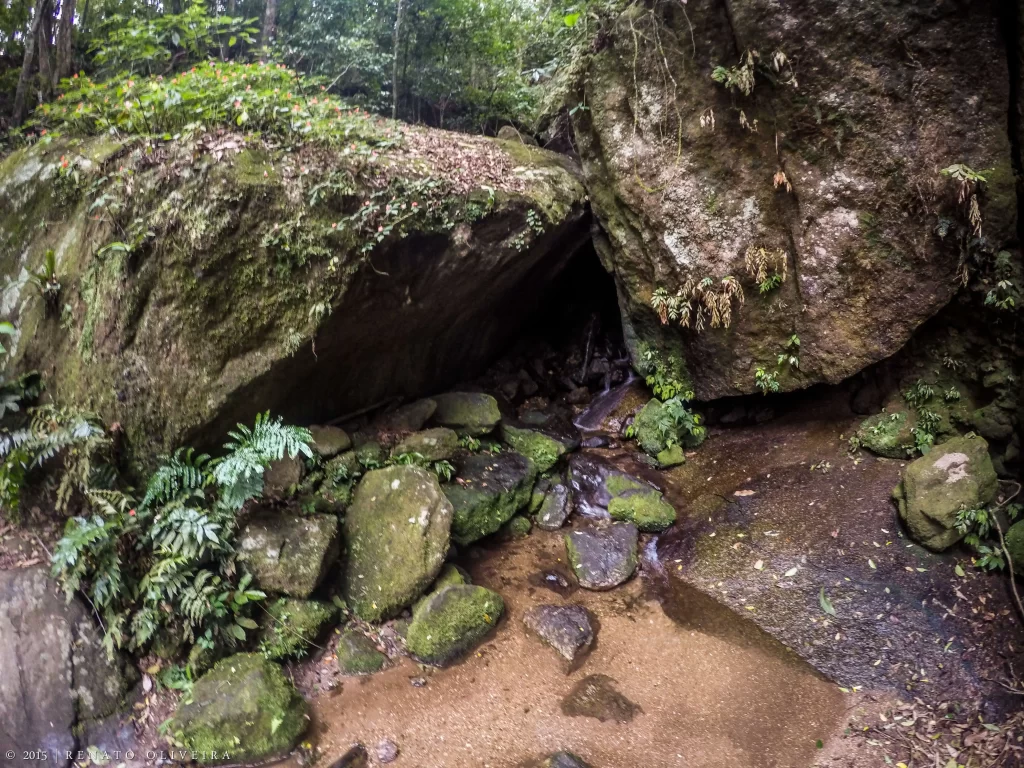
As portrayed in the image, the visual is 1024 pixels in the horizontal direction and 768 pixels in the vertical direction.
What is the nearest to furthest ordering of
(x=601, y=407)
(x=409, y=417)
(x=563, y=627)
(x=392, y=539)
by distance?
(x=563, y=627) → (x=392, y=539) → (x=409, y=417) → (x=601, y=407)

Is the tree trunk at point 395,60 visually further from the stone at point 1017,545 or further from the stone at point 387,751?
the stone at point 1017,545

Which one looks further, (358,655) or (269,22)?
(269,22)

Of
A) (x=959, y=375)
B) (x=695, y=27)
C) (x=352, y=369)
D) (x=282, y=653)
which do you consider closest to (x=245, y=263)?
(x=352, y=369)

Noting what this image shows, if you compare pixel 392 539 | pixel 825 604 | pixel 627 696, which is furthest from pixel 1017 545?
pixel 392 539

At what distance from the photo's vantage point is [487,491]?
650 cm

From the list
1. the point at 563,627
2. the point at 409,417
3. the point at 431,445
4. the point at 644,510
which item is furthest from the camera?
the point at 409,417

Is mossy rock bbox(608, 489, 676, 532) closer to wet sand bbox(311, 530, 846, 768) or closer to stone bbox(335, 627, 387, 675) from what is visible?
wet sand bbox(311, 530, 846, 768)

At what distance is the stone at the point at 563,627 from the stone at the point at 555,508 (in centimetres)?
139

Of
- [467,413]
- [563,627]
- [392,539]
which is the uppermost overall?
[467,413]

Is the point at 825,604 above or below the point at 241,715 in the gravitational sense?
below

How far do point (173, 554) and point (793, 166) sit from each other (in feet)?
23.7

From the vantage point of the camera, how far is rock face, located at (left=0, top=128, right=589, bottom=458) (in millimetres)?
4941

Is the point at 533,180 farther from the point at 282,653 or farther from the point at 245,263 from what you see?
the point at 282,653

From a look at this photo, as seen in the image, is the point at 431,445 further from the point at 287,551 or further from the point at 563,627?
the point at 563,627
